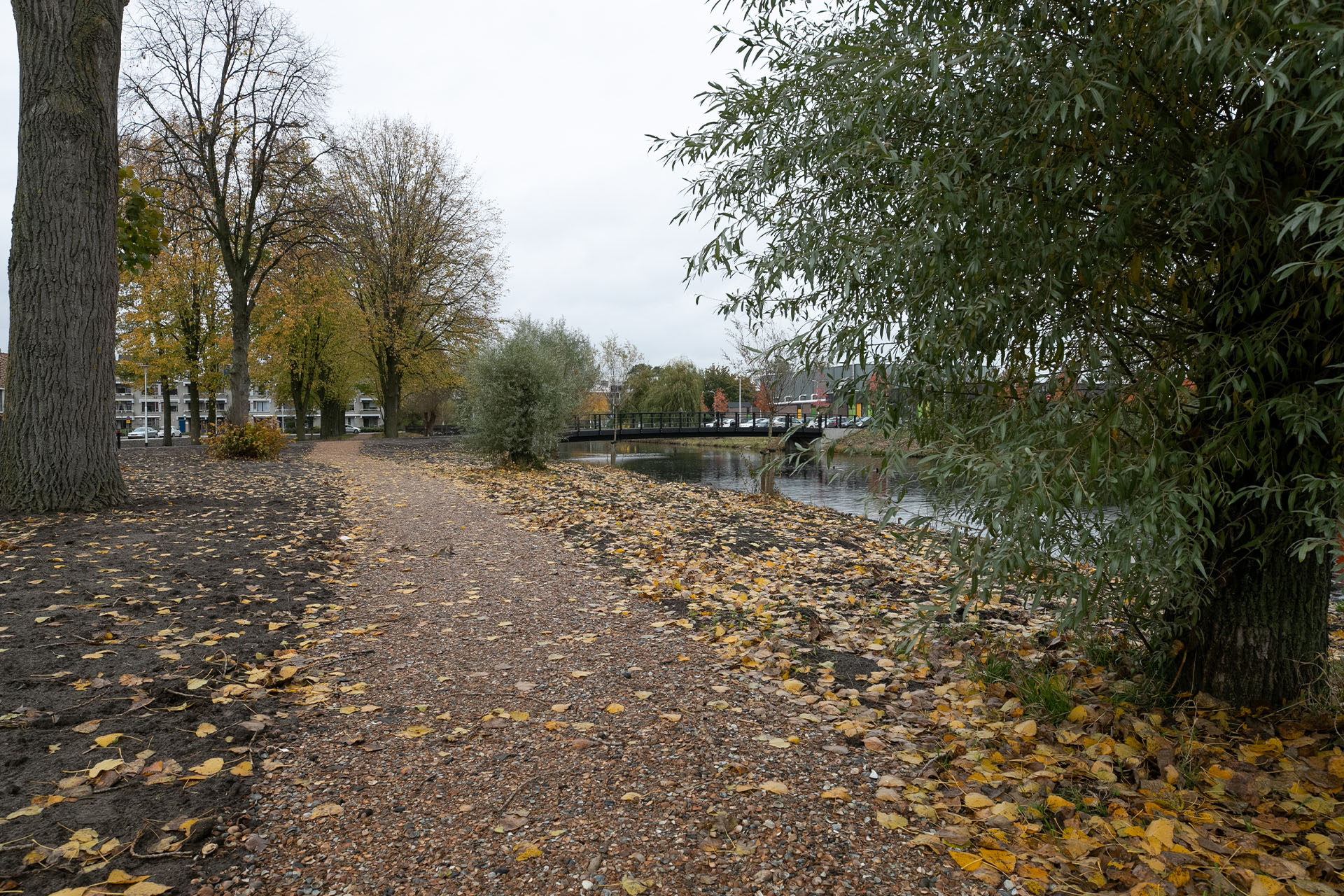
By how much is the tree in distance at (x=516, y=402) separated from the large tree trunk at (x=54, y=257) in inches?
366

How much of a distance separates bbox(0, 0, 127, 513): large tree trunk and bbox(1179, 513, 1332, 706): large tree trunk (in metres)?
9.88

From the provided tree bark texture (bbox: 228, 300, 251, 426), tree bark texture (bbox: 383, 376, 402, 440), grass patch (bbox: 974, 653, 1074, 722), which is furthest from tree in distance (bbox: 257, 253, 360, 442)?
grass patch (bbox: 974, 653, 1074, 722)

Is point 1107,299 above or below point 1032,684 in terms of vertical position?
above

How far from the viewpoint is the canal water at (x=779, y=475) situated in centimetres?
368

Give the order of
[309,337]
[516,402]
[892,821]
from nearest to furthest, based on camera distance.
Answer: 1. [892,821]
2. [516,402]
3. [309,337]

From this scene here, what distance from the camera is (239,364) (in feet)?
61.7

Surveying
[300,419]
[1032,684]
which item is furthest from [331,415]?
[1032,684]

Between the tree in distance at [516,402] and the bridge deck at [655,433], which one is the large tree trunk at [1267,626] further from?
the bridge deck at [655,433]

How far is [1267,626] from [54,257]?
10.5 metres

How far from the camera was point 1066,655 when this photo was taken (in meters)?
4.38

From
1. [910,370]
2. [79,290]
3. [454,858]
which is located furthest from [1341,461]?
[79,290]

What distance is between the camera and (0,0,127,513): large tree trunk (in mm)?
7520

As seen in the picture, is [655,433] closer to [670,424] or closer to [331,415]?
[670,424]

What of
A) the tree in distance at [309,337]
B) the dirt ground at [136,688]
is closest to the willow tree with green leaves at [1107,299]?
the dirt ground at [136,688]
